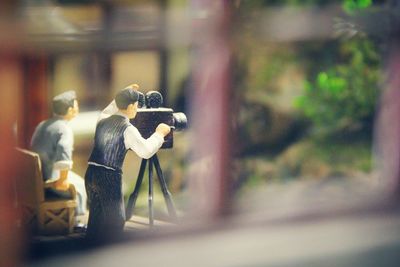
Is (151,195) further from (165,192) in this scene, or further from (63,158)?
(63,158)

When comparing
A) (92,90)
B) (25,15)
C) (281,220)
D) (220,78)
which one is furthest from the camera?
(281,220)

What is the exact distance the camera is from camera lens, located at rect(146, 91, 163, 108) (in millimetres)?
2508

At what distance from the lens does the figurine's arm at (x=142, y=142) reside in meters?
2.53

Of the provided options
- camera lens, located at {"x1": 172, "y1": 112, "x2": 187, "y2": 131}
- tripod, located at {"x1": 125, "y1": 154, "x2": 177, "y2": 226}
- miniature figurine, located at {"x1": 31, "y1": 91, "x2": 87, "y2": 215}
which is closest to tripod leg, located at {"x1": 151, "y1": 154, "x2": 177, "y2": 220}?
tripod, located at {"x1": 125, "y1": 154, "x2": 177, "y2": 226}

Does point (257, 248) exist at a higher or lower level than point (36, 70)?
lower

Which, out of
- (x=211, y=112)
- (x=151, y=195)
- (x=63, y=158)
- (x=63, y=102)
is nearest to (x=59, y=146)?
(x=63, y=158)

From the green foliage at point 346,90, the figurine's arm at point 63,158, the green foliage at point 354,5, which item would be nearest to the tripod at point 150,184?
the figurine's arm at point 63,158

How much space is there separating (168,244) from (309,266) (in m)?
0.58

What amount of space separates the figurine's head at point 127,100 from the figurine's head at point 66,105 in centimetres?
13

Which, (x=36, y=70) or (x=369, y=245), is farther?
(x=369, y=245)

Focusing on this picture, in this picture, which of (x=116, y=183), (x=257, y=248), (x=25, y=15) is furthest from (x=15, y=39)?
(x=257, y=248)

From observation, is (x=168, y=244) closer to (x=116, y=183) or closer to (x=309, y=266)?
(x=116, y=183)

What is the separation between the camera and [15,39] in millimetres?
2260

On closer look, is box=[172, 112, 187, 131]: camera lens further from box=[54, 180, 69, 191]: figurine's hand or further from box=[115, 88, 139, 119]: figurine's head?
box=[54, 180, 69, 191]: figurine's hand
